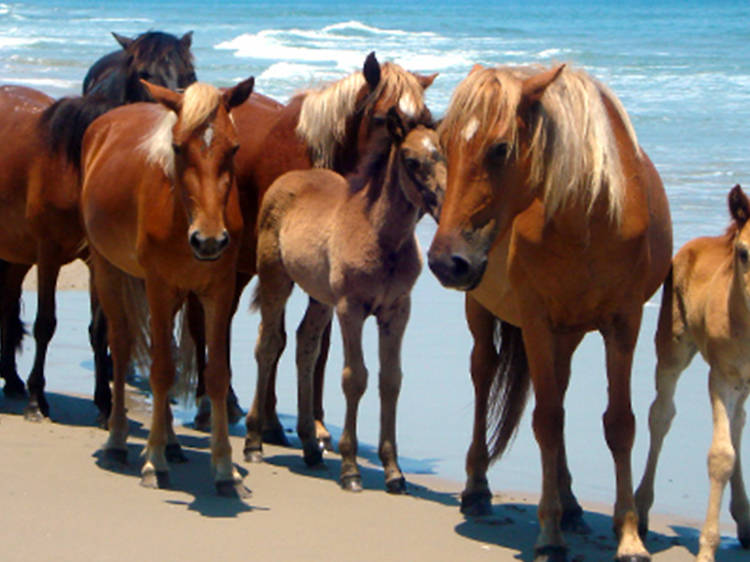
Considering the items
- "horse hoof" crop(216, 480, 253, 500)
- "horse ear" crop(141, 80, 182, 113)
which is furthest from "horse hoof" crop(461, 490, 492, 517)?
"horse ear" crop(141, 80, 182, 113)

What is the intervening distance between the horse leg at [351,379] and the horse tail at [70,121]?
2.09 metres

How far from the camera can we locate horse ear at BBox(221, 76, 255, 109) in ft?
17.0

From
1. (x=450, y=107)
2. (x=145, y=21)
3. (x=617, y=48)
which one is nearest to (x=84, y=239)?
(x=450, y=107)

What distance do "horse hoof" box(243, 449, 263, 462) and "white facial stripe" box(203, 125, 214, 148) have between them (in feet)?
5.80

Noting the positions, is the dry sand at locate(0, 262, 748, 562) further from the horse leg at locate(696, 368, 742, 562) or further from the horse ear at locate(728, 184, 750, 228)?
the horse ear at locate(728, 184, 750, 228)

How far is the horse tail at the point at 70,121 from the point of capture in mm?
6754

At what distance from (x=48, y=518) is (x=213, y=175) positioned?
4.90ft

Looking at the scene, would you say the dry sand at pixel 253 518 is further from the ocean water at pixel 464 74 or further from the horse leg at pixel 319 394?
the ocean water at pixel 464 74

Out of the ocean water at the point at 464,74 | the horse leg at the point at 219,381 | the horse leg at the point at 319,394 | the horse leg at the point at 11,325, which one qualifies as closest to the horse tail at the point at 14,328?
the horse leg at the point at 11,325

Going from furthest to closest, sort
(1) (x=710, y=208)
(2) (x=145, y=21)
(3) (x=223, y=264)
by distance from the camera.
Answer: (2) (x=145, y=21)
(1) (x=710, y=208)
(3) (x=223, y=264)

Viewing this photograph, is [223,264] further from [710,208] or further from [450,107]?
[710,208]

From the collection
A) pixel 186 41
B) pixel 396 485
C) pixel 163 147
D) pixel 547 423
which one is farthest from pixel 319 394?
pixel 186 41

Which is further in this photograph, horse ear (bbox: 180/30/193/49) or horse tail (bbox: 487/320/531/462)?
horse ear (bbox: 180/30/193/49)

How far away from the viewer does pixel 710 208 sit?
1205 centimetres
